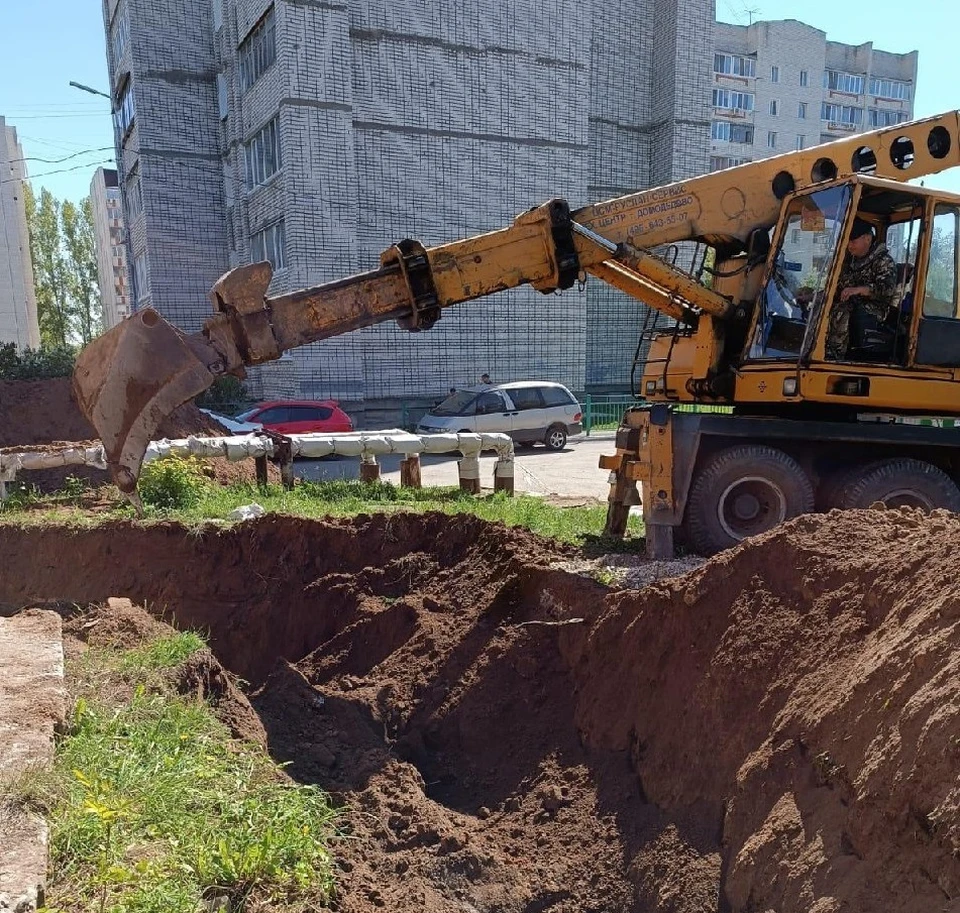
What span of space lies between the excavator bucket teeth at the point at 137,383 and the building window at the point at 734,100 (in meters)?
45.6

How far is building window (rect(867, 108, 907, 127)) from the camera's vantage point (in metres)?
48.8

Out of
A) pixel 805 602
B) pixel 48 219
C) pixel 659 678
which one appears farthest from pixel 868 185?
pixel 48 219

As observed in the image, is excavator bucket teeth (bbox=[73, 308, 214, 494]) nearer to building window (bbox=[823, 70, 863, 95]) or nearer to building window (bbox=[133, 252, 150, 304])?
building window (bbox=[133, 252, 150, 304])

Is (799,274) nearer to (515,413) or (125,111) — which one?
(515,413)

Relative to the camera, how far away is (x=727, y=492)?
5.98m

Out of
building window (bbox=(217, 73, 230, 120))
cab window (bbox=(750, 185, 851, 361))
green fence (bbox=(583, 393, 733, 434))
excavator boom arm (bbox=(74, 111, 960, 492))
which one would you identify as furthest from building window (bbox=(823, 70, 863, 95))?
cab window (bbox=(750, 185, 851, 361))

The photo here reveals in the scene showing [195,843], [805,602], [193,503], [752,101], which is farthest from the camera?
[752,101]

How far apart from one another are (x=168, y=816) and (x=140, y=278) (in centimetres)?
2479

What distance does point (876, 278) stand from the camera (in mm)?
5758

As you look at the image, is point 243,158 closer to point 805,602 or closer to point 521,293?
point 521,293

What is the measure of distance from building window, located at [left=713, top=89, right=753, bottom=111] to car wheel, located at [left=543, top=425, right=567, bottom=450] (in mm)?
33901

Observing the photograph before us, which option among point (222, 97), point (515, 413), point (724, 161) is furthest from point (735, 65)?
point (515, 413)

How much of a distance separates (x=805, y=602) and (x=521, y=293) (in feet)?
63.5

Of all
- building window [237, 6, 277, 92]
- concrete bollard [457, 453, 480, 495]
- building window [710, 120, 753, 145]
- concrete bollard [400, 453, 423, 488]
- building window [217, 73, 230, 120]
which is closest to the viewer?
concrete bollard [457, 453, 480, 495]
